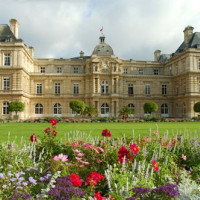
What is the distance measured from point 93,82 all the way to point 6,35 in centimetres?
1515

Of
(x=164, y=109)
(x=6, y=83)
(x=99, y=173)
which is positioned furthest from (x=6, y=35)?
(x=99, y=173)

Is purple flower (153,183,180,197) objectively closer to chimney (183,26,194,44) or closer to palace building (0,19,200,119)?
palace building (0,19,200,119)

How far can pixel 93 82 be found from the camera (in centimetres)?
3984

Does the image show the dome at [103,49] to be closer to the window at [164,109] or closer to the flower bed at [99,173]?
the window at [164,109]

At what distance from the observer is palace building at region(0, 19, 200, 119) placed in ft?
117

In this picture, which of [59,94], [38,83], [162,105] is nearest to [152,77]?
[162,105]

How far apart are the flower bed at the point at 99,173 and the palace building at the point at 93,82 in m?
31.0

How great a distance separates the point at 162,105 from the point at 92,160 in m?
39.3

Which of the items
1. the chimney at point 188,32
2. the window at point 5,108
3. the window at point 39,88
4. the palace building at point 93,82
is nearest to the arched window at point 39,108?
the palace building at point 93,82

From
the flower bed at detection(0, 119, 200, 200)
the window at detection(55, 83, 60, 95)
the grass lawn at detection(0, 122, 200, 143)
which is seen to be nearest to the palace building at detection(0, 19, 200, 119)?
the window at detection(55, 83, 60, 95)

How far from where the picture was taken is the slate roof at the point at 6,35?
36094mm

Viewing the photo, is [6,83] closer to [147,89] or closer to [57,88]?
[57,88]

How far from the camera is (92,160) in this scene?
5570 millimetres

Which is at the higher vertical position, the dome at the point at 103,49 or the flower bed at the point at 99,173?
the dome at the point at 103,49
